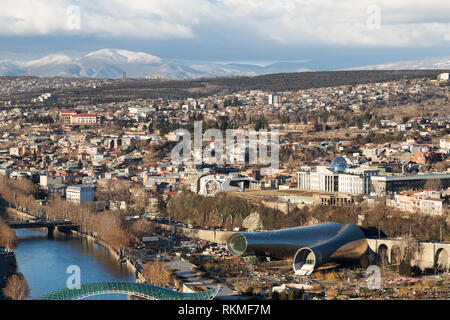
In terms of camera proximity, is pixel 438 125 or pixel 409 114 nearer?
pixel 438 125

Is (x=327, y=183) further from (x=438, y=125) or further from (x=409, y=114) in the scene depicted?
(x=409, y=114)

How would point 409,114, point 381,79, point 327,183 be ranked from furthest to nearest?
1. point 381,79
2. point 409,114
3. point 327,183

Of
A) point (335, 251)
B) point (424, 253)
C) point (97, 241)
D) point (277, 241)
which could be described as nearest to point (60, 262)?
point (97, 241)

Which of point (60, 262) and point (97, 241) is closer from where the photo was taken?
point (60, 262)
